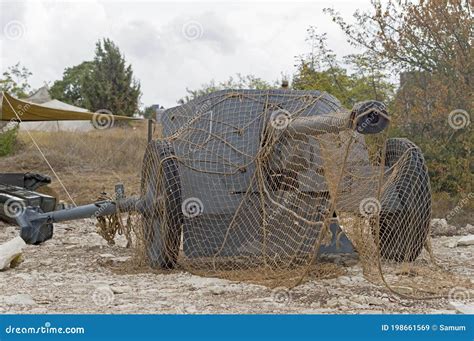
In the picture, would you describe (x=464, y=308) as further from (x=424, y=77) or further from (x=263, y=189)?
(x=424, y=77)

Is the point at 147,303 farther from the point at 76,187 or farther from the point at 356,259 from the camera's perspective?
the point at 76,187

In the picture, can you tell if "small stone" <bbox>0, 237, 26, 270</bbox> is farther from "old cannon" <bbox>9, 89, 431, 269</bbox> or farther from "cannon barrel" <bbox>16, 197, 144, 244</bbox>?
"old cannon" <bbox>9, 89, 431, 269</bbox>

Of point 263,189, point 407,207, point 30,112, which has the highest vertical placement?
point 30,112

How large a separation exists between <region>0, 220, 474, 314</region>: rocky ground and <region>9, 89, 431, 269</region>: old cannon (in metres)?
0.38

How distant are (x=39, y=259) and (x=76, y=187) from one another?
28.8 feet

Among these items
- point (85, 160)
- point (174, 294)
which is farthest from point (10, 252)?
point (85, 160)

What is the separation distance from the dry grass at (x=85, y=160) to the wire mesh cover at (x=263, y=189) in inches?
343

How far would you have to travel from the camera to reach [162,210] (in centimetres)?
717

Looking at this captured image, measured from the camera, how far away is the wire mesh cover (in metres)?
6.60

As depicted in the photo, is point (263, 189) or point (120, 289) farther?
point (263, 189)

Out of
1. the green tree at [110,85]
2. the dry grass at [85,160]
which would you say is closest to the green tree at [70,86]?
the green tree at [110,85]

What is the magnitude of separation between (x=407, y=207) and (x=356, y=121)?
186 centimetres

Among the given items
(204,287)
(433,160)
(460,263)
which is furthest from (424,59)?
(204,287)

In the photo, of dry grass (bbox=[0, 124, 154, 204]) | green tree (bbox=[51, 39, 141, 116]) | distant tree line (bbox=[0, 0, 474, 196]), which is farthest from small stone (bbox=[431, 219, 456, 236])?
green tree (bbox=[51, 39, 141, 116])
